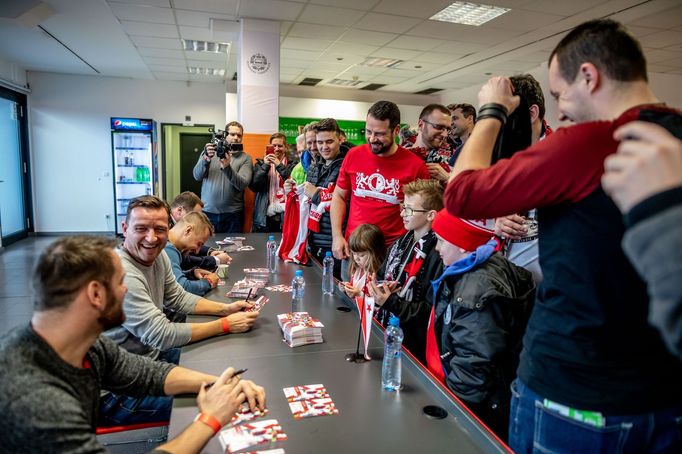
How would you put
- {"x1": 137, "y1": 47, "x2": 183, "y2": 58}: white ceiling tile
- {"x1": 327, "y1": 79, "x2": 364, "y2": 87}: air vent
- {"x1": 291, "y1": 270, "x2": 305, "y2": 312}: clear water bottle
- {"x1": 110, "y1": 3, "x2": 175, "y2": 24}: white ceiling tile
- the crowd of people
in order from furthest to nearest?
{"x1": 327, "y1": 79, "x2": 364, "y2": 87}: air vent
{"x1": 137, "y1": 47, "x2": 183, "y2": 58}: white ceiling tile
{"x1": 110, "y1": 3, "x2": 175, "y2": 24}: white ceiling tile
{"x1": 291, "y1": 270, "x2": 305, "y2": 312}: clear water bottle
the crowd of people

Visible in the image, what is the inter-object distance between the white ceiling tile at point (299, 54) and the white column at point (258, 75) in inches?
55.5

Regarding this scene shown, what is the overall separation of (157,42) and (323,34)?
101 inches

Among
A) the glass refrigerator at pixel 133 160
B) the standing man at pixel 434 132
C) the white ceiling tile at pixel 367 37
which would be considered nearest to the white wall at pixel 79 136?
the glass refrigerator at pixel 133 160

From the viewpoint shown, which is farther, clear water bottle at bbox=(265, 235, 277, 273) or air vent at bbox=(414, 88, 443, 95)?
air vent at bbox=(414, 88, 443, 95)

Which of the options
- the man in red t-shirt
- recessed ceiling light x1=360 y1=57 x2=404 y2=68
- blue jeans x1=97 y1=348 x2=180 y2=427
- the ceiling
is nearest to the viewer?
blue jeans x1=97 y1=348 x2=180 y2=427

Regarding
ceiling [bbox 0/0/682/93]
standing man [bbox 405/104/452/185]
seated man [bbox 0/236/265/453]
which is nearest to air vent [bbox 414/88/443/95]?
ceiling [bbox 0/0/682/93]

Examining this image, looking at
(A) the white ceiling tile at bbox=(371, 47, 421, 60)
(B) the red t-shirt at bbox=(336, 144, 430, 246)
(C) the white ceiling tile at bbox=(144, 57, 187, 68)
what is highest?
(A) the white ceiling tile at bbox=(371, 47, 421, 60)

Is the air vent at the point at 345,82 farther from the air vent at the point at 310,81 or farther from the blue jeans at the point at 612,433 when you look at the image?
the blue jeans at the point at 612,433

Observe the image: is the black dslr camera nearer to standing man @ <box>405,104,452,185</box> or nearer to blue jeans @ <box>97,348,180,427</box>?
standing man @ <box>405,104,452,185</box>

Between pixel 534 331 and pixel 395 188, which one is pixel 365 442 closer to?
pixel 534 331

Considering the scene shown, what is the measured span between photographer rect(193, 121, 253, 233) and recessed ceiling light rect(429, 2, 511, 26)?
2.78 m

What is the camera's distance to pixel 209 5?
5.04 meters

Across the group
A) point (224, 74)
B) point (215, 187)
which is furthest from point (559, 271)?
point (224, 74)

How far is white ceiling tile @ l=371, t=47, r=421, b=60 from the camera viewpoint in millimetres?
6825
